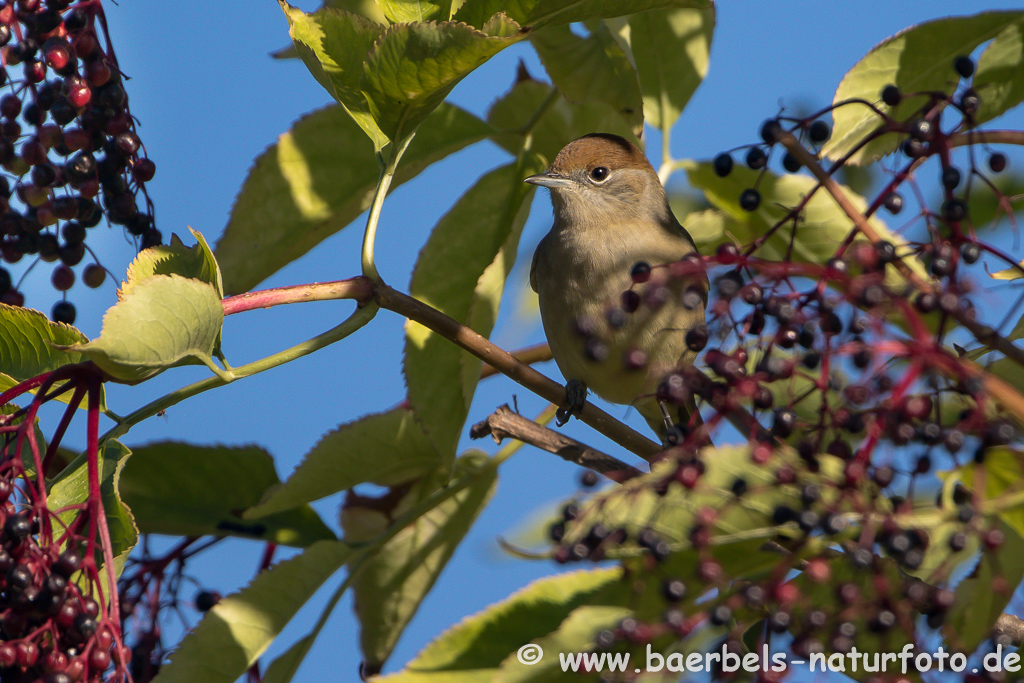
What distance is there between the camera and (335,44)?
108 inches

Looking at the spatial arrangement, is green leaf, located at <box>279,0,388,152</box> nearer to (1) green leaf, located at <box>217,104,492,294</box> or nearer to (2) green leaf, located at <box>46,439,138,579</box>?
(1) green leaf, located at <box>217,104,492,294</box>

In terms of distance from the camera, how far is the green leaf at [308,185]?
11.3 feet

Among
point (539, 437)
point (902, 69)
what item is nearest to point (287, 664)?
point (539, 437)

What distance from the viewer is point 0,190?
9.82ft

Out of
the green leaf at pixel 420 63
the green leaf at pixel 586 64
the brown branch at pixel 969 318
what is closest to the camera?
the brown branch at pixel 969 318

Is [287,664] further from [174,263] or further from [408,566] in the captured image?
[174,263]

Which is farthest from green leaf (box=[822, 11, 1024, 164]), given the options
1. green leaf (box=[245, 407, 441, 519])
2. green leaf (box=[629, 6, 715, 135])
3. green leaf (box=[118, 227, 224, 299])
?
green leaf (box=[118, 227, 224, 299])

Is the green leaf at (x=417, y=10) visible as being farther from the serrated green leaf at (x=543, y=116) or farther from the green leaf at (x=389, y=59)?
the serrated green leaf at (x=543, y=116)

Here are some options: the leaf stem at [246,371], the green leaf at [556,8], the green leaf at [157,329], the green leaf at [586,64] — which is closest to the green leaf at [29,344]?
the leaf stem at [246,371]

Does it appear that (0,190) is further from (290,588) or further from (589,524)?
(589,524)

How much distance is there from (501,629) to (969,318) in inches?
49.8

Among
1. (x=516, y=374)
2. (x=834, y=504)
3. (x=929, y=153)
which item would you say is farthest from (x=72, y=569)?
(x=929, y=153)

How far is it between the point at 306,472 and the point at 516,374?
2.36 feet

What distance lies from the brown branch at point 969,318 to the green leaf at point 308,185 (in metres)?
1.52
